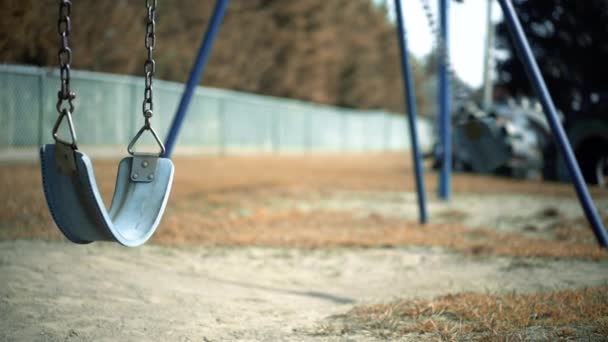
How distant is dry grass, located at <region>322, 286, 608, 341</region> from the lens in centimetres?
287

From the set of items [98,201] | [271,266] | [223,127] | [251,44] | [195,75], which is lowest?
[271,266]

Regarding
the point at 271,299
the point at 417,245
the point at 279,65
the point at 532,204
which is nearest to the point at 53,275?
the point at 271,299

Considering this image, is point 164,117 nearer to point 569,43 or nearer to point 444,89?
point 569,43

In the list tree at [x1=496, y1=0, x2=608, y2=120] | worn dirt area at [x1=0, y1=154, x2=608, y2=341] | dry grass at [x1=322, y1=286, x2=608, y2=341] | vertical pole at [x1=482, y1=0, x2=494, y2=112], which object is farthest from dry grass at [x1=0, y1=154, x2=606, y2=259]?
vertical pole at [x1=482, y1=0, x2=494, y2=112]

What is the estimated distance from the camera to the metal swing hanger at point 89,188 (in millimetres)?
2721

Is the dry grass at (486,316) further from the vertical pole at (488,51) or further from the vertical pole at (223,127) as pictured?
the vertical pole at (223,127)

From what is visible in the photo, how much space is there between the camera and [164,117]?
59.0 ft

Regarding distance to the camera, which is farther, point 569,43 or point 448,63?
point 569,43

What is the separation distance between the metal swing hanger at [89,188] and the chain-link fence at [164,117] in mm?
9925

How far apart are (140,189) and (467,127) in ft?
14.3

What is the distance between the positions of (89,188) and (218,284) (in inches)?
62.5

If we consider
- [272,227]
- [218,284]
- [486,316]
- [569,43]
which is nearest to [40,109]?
[272,227]

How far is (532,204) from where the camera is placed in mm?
8641

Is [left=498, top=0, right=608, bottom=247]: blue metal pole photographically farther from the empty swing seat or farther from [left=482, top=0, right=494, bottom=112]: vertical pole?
[left=482, top=0, right=494, bottom=112]: vertical pole
